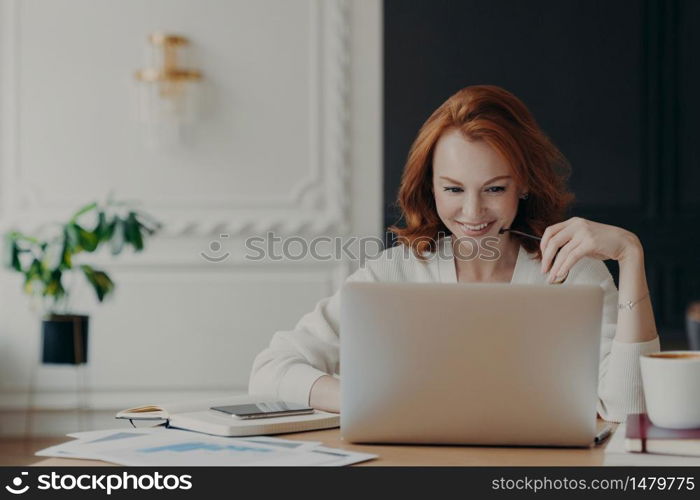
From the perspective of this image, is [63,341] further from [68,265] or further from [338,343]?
[338,343]

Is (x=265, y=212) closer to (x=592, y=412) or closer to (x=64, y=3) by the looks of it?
(x=64, y=3)

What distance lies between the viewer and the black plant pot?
3.98 metres

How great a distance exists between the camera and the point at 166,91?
14.0 feet

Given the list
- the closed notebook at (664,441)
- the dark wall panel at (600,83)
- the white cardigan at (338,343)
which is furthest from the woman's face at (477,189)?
the dark wall panel at (600,83)

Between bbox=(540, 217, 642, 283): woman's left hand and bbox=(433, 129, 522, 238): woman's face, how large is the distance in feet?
1.01

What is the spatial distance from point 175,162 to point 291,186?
0.53 meters

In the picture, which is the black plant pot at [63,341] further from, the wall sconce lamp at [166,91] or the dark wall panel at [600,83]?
the dark wall panel at [600,83]

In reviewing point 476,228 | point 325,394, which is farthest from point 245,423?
point 476,228

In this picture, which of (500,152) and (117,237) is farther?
(117,237)

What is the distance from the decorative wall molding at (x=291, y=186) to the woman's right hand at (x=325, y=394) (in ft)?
9.31

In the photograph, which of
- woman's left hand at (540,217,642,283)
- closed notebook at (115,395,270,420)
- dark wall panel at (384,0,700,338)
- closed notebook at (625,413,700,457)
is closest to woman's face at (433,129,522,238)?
woman's left hand at (540,217,642,283)

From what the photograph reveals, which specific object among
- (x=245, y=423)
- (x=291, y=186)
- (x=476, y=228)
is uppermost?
(x=291, y=186)

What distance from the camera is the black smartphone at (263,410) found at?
1.30 metres

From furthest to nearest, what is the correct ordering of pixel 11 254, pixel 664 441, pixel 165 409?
pixel 11 254, pixel 165 409, pixel 664 441
